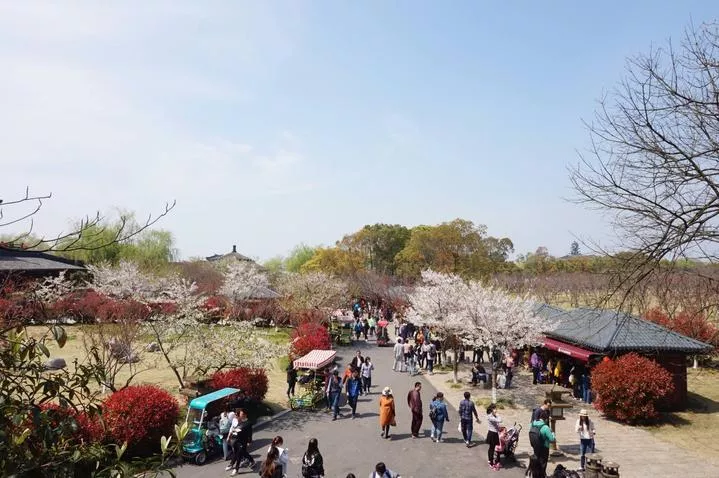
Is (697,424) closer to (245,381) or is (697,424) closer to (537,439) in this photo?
(537,439)

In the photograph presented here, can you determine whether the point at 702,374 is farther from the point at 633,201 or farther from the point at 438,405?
the point at 633,201

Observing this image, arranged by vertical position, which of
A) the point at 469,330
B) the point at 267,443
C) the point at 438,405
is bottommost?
the point at 267,443

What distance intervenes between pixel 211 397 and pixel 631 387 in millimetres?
13660

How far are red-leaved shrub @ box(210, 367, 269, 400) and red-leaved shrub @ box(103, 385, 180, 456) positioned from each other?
2627 mm

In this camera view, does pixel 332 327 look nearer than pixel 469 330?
No

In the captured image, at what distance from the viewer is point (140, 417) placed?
39.0ft

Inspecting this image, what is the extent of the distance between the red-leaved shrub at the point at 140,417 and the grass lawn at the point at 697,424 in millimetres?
15035

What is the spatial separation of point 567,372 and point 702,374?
844cm

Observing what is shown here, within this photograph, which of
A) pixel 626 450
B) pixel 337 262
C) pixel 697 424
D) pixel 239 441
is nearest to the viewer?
pixel 239 441

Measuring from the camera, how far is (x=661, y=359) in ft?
59.9

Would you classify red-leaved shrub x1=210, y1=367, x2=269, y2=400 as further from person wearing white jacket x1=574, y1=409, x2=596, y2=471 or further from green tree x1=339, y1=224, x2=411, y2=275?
green tree x1=339, y1=224, x2=411, y2=275

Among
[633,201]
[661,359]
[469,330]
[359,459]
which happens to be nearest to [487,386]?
[469,330]

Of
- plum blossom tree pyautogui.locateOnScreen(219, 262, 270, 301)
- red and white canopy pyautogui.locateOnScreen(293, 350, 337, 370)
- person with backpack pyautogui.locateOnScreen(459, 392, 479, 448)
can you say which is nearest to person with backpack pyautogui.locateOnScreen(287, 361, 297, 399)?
red and white canopy pyautogui.locateOnScreen(293, 350, 337, 370)

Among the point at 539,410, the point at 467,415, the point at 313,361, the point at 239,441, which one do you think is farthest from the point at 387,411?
the point at 313,361
